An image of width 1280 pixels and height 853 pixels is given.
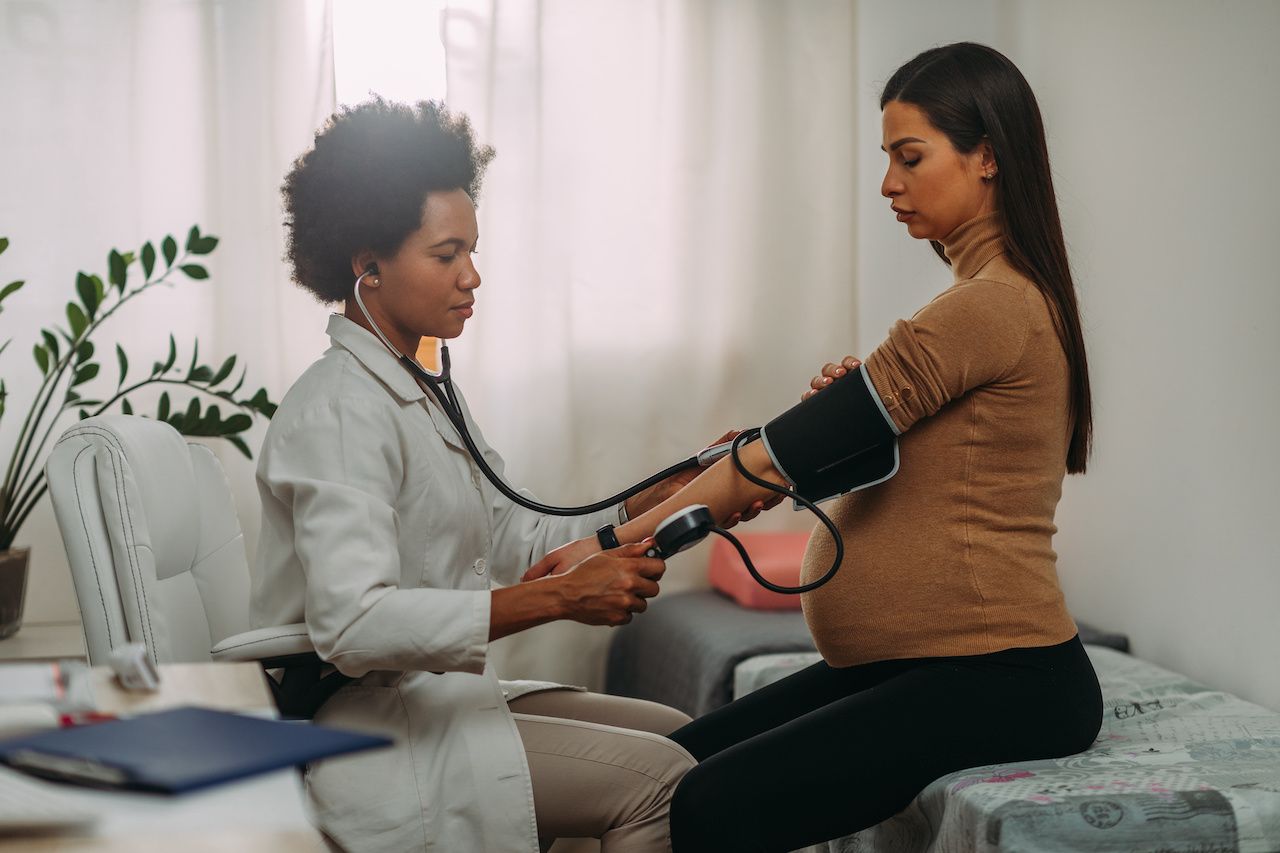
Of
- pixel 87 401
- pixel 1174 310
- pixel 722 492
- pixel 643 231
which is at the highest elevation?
pixel 643 231

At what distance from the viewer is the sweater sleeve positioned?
53.7 inches

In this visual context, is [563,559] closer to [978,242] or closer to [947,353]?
[947,353]

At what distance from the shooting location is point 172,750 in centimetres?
75

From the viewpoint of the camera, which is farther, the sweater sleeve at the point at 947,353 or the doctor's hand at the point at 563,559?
the doctor's hand at the point at 563,559

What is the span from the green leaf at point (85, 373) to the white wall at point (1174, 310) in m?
1.94

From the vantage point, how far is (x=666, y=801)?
1370 mm

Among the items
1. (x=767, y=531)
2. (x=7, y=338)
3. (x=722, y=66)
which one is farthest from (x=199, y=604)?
(x=722, y=66)

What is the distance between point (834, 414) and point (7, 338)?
1.96 metres

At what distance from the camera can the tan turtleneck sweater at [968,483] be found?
1.38 metres

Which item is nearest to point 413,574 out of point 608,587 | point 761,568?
point 608,587

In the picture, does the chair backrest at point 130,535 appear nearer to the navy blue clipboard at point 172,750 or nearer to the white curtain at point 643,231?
the navy blue clipboard at point 172,750

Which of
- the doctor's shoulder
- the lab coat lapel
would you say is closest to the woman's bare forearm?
the lab coat lapel

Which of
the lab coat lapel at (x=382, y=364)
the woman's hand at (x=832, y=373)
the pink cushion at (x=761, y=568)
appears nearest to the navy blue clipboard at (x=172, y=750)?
the lab coat lapel at (x=382, y=364)

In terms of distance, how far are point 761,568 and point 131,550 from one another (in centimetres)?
163
